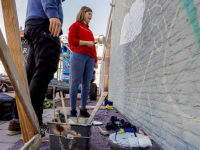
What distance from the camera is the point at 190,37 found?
967mm

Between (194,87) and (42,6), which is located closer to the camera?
(194,87)

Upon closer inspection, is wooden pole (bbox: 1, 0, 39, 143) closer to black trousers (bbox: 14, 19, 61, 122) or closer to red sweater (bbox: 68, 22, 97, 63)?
black trousers (bbox: 14, 19, 61, 122)

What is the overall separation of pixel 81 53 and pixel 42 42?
36.7 inches

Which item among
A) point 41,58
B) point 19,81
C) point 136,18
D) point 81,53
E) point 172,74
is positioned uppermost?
point 136,18

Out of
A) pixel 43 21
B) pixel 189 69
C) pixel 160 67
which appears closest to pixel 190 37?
pixel 189 69

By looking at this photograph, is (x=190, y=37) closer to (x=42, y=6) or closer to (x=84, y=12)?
(x=42, y=6)

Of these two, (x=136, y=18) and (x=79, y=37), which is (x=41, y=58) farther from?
(x=136, y=18)

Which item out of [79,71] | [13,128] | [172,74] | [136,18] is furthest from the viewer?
[136,18]

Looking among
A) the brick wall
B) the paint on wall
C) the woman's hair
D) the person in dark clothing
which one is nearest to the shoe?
the person in dark clothing

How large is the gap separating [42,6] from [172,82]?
133 centimetres

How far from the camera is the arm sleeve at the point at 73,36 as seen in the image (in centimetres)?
219

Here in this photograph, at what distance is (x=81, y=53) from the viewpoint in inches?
88.5

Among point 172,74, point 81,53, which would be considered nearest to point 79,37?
point 81,53

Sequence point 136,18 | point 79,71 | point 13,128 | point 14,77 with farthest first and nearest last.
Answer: point 136,18 < point 79,71 < point 13,128 < point 14,77
